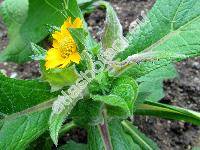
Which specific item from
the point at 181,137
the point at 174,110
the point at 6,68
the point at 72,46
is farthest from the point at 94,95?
the point at 6,68

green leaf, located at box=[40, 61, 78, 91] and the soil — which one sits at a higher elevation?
green leaf, located at box=[40, 61, 78, 91]

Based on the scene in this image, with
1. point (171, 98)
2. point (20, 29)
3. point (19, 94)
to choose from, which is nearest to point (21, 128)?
point (19, 94)

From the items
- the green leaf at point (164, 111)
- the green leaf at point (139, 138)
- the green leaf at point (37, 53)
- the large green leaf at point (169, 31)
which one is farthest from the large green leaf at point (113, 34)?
the green leaf at point (139, 138)

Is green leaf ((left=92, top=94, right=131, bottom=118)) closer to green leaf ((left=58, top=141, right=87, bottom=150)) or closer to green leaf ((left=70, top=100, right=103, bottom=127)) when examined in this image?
green leaf ((left=70, top=100, right=103, bottom=127))

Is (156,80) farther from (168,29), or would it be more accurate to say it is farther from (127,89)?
(127,89)

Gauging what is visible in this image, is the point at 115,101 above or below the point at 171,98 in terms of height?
above

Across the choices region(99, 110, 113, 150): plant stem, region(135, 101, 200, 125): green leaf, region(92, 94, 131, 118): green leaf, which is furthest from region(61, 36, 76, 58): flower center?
region(135, 101, 200, 125): green leaf

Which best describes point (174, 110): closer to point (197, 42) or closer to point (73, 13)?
point (197, 42)

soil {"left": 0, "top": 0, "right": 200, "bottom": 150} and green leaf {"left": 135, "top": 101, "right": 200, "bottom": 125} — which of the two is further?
soil {"left": 0, "top": 0, "right": 200, "bottom": 150}
